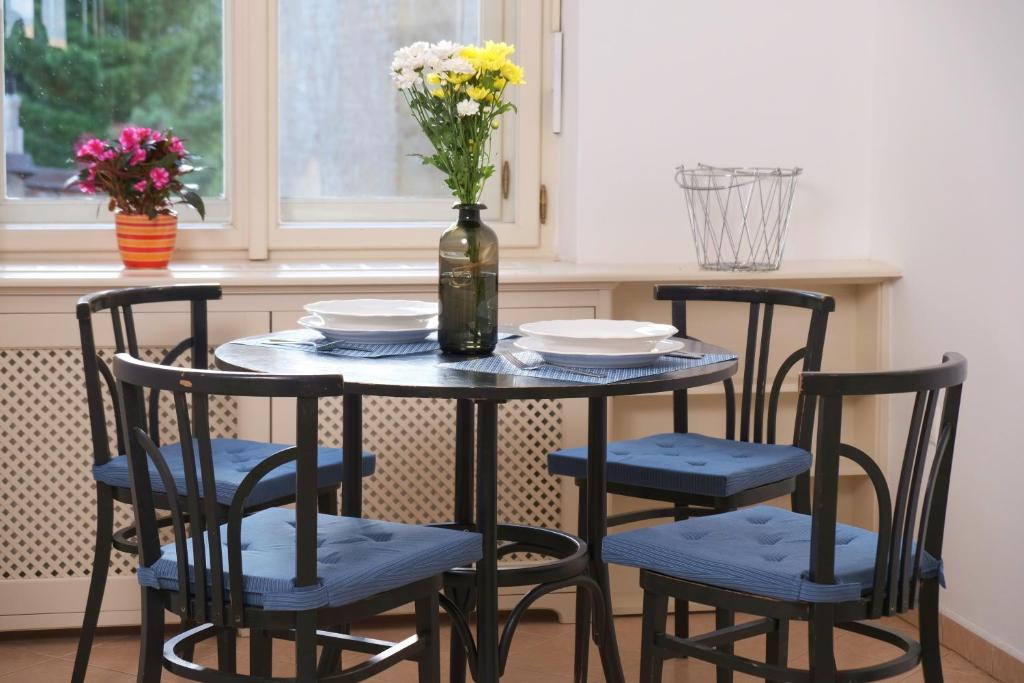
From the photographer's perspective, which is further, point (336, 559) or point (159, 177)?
point (159, 177)

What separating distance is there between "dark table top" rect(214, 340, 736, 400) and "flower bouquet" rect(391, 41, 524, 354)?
80 millimetres

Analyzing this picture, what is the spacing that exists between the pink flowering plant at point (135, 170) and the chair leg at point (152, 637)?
1.47m

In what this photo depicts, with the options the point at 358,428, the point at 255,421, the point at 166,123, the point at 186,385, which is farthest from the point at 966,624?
the point at 166,123

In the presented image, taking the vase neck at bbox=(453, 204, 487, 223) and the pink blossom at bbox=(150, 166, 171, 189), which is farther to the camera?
the pink blossom at bbox=(150, 166, 171, 189)

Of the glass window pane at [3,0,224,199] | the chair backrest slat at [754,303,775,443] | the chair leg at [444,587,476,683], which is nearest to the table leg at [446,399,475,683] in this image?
the chair leg at [444,587,476,683]

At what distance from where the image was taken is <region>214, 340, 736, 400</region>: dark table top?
1.91m

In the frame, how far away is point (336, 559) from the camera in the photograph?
1.91 m

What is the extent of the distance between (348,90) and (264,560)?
189cm

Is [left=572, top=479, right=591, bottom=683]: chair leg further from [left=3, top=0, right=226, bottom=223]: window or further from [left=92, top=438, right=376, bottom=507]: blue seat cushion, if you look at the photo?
[left=3, top=0, right=226, bottom=223]: window

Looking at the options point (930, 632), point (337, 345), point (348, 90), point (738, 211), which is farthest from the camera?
point (348, 90)

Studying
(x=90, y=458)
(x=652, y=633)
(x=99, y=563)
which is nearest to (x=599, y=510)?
(x=652, y=633)

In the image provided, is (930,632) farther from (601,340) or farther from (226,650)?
(226,650)

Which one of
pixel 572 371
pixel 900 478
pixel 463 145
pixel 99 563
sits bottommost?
pixel 99 563

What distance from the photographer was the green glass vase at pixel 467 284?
2232mm
